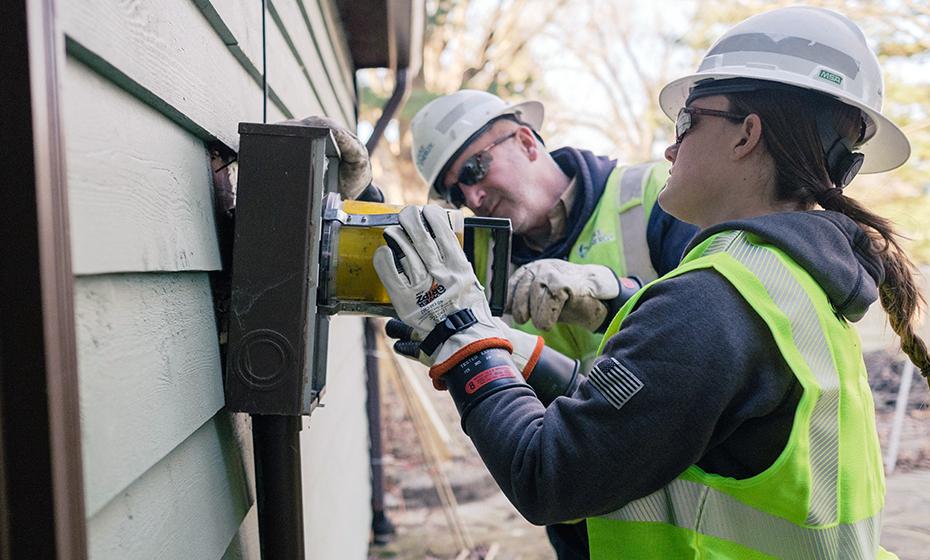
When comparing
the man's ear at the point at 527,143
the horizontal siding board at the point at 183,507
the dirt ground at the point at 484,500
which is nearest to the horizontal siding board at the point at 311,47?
the man's ear at the point at 527,143

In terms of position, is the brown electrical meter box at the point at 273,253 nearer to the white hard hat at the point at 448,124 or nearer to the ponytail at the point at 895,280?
the ponytail at the point at 895,280

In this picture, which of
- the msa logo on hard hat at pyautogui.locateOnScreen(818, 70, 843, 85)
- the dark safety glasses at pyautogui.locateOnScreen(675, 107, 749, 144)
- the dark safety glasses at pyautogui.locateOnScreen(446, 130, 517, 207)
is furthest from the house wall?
the dark safety glasses at pyautogui.locateOnScreen(446, 130, 517, 207)

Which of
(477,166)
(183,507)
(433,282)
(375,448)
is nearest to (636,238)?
(477,166)

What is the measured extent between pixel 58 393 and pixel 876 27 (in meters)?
11.6

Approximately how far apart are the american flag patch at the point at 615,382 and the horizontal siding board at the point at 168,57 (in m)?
0.82

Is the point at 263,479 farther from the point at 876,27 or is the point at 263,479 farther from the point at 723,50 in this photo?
the point at 876,27

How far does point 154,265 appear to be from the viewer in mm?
1047

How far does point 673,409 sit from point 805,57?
2.70 feet

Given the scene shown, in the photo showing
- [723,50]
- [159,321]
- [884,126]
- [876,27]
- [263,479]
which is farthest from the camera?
[876,27]

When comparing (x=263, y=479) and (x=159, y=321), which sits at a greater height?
(x=159, y=321)

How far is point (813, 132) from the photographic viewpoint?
1535 millimetres

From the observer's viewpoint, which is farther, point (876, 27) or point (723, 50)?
point (876, 27)

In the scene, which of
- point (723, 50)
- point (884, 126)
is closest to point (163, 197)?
point (723, 50)

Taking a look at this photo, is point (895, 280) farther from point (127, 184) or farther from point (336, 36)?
point (336, 36)
